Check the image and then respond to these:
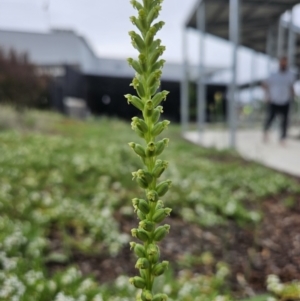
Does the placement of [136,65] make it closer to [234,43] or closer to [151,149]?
[151,149]

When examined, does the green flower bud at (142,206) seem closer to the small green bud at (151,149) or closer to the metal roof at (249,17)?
the small green bud at (151,149)

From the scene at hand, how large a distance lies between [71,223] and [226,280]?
165 centimetres

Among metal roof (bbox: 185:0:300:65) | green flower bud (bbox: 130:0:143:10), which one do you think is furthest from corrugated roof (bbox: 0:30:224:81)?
green flower bud (bbox: 130:0:143:10)

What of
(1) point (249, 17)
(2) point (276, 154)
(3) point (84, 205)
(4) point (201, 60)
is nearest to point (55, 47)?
(1) point (249, 17)

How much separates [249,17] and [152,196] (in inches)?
536

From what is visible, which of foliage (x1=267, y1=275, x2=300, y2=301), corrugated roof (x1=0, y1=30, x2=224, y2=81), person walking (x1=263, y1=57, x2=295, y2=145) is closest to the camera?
foliage (x1=267, y1=275, x2=300, y2=301)

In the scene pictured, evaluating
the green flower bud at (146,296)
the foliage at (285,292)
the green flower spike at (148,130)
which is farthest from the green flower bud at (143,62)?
the foliage at (285,292)

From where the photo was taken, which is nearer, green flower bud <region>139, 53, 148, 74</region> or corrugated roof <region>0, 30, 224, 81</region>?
green flower bud <region>139, 53, 148, 74</region>

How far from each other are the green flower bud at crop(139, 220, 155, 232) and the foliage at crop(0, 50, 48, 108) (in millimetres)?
16703

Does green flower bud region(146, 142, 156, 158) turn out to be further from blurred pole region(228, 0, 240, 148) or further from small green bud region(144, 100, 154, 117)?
blurred pole region(228, 0, 240, 148)

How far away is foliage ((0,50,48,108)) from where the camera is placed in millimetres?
16734

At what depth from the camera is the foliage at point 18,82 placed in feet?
54.9

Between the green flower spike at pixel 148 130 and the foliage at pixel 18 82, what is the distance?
16681 mm

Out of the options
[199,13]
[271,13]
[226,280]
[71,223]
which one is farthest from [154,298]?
[271,13]
